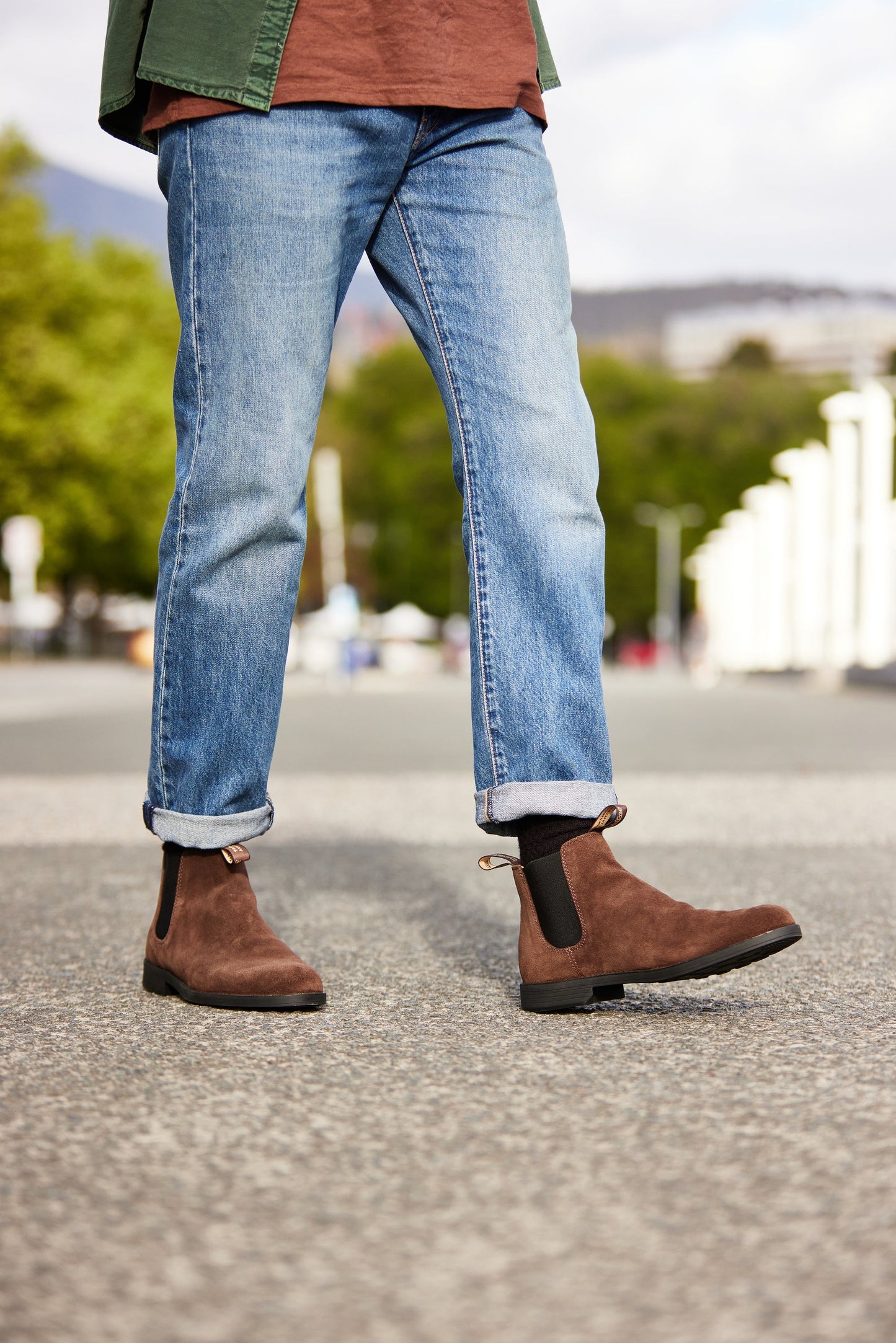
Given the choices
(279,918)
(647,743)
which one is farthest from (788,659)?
(279,918)

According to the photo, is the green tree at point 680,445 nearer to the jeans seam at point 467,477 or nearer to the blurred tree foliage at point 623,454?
the blurred tree foliage at point 623,454

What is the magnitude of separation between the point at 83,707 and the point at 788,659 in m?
18.5

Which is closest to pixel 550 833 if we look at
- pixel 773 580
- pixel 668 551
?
pixel 773 580

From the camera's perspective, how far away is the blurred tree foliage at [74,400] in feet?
103

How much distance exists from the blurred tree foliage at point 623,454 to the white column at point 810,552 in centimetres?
3539

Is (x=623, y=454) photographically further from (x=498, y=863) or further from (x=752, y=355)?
(x=498, y=863)

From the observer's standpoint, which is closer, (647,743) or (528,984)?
(528,984)

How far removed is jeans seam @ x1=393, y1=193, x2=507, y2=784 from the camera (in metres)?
2.31

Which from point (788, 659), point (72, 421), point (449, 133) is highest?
point (72, 421)

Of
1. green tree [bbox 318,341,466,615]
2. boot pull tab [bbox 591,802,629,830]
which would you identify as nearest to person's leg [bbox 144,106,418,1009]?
boot pull tab [bbox 591,802,629,830]

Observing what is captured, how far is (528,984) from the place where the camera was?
2215mm

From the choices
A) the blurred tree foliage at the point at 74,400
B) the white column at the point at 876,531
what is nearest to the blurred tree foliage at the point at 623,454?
the blurred tree foliage at the point at 74,400

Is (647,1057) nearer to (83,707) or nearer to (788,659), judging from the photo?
(83,707)

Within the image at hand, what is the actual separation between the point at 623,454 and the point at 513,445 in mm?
65289
